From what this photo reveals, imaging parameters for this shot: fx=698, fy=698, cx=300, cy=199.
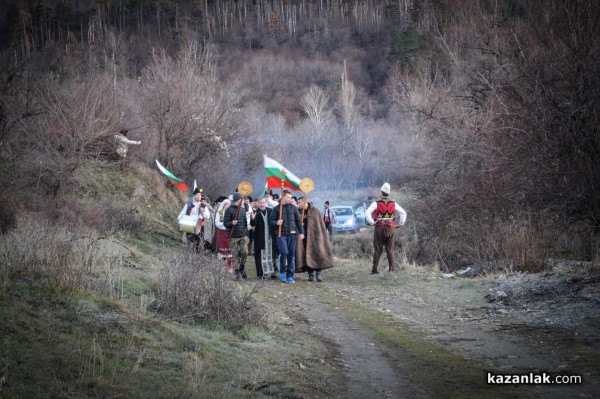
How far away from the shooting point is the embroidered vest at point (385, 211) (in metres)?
17.4

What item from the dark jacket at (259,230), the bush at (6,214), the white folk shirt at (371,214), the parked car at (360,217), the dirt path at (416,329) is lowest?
the parked car at (360,217)

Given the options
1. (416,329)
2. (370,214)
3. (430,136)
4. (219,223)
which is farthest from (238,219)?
(430,136)

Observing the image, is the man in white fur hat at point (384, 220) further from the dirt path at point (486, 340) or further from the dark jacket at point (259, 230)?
the dirt path at point (486, 340)

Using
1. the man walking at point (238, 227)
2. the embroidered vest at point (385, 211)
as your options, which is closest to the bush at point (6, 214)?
the man walking at point (238, 227)

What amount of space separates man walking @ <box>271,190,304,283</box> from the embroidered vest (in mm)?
1930

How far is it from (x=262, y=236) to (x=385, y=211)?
3.23 m

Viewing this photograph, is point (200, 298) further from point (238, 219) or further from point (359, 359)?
point (238, 219)

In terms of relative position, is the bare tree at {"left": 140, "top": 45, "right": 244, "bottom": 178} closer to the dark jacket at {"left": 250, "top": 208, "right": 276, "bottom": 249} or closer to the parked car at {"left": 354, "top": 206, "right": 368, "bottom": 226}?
the parked car at {"left": 354, "top": 206, "right": 368, "bottom": 226}

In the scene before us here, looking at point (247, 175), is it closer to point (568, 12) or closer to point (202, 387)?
point (568, 12)

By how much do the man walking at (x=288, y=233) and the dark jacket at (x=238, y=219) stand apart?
83cm

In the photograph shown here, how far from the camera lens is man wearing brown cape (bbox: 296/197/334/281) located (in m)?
17.7

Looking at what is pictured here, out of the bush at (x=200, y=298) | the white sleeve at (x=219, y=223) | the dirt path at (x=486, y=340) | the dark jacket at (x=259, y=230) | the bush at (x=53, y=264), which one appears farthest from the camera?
the dark jacket at (x=259, y=230)

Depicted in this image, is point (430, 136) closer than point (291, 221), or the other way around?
point (291, 221)

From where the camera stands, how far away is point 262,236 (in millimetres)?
18047
